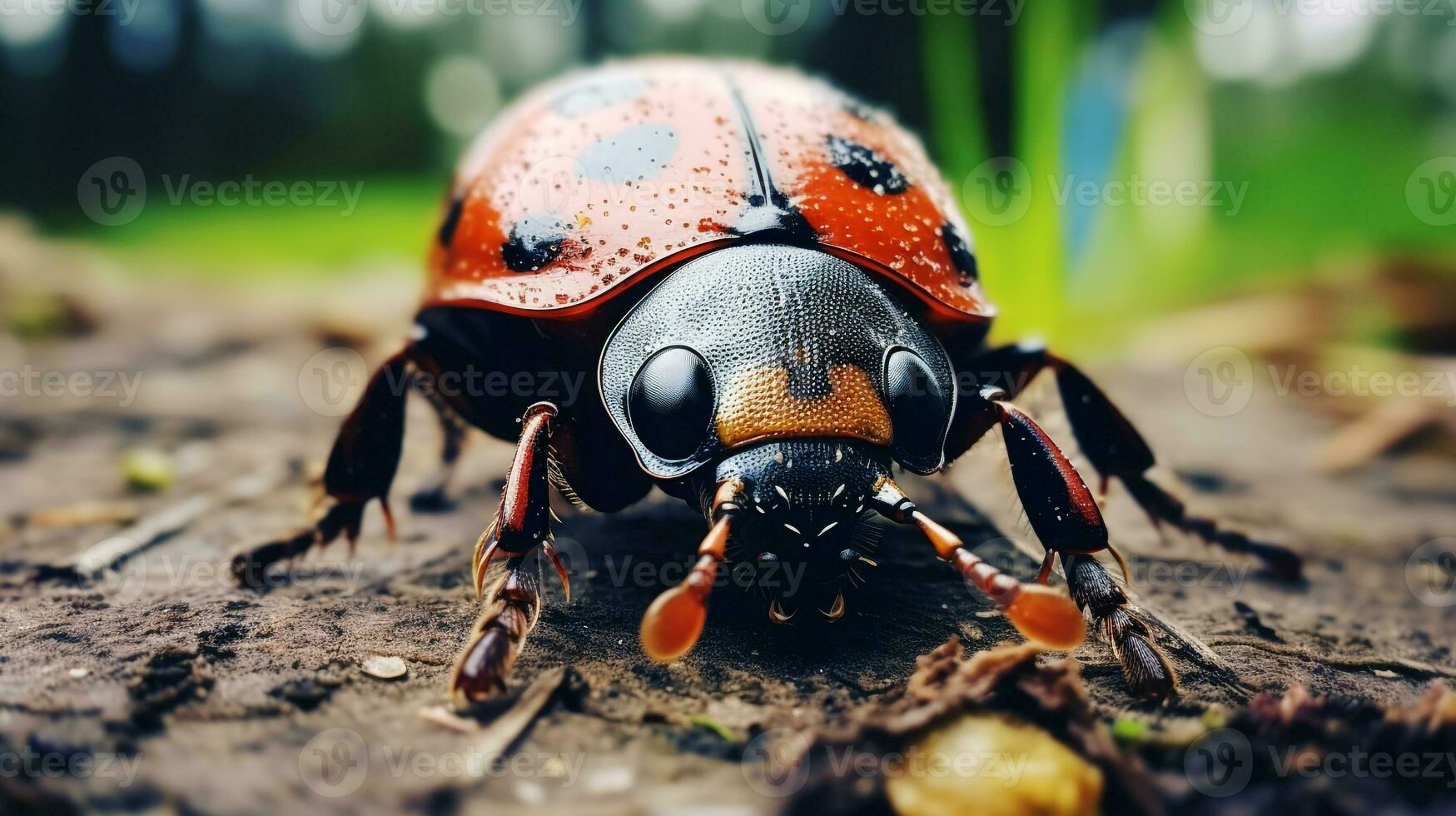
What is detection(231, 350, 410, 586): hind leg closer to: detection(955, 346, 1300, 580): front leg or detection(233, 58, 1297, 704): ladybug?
detection(233, 58, 1297, 704): ladybug

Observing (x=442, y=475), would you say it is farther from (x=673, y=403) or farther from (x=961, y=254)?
(x=961, y=254)

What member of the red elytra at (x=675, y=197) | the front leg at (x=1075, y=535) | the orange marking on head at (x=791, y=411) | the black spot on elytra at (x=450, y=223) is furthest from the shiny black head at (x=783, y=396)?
the black spot on elytra at (x=450, y=223)

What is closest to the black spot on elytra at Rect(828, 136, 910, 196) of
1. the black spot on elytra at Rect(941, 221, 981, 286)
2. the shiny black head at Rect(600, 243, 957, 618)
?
the black spot on elytra at Rect(941, 221, 981, 286)

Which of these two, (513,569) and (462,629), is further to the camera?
(462,629)

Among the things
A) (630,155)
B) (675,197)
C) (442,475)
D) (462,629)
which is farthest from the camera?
(442,475)

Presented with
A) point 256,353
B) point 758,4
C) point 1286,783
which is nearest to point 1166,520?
point 1286,783

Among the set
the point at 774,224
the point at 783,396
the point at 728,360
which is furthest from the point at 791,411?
the point at 774,224

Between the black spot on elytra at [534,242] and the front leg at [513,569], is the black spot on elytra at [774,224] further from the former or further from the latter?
the front leg at [513,569]
